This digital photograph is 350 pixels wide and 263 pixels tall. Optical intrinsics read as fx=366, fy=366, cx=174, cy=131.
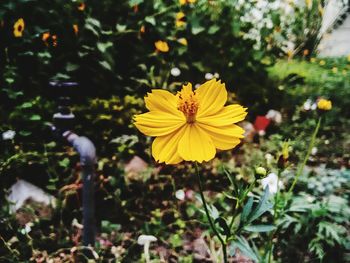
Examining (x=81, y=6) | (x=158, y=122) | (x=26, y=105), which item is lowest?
(x=158, y=122)

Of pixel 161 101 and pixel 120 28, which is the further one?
pixel 120 28

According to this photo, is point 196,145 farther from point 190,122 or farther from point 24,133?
point 24,133

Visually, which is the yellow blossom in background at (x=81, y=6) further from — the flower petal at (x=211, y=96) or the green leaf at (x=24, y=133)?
the flower petal at (x=211, y=96)

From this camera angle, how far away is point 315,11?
482cm

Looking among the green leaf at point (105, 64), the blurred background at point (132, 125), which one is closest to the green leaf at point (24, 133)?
the blurred background at point (132, 125)

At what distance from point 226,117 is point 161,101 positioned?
5.4 inches

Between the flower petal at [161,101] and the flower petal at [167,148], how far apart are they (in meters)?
0.06

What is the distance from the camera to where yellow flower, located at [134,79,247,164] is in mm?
699

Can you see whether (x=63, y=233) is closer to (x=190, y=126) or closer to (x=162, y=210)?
(x=162, y=210)

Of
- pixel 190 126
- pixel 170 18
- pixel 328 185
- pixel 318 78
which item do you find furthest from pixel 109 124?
pixel 318 78

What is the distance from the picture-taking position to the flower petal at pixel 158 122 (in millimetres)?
717

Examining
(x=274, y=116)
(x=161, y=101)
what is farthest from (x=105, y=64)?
(x=161, y=101)

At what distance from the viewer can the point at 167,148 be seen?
714 mm

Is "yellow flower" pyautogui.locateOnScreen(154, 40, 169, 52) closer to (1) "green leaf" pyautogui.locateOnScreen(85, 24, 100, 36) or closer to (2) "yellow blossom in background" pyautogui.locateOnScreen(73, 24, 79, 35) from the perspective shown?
(1) "green leaf" pyautogui.locateOnScreen(85, 24, 100, 36)
